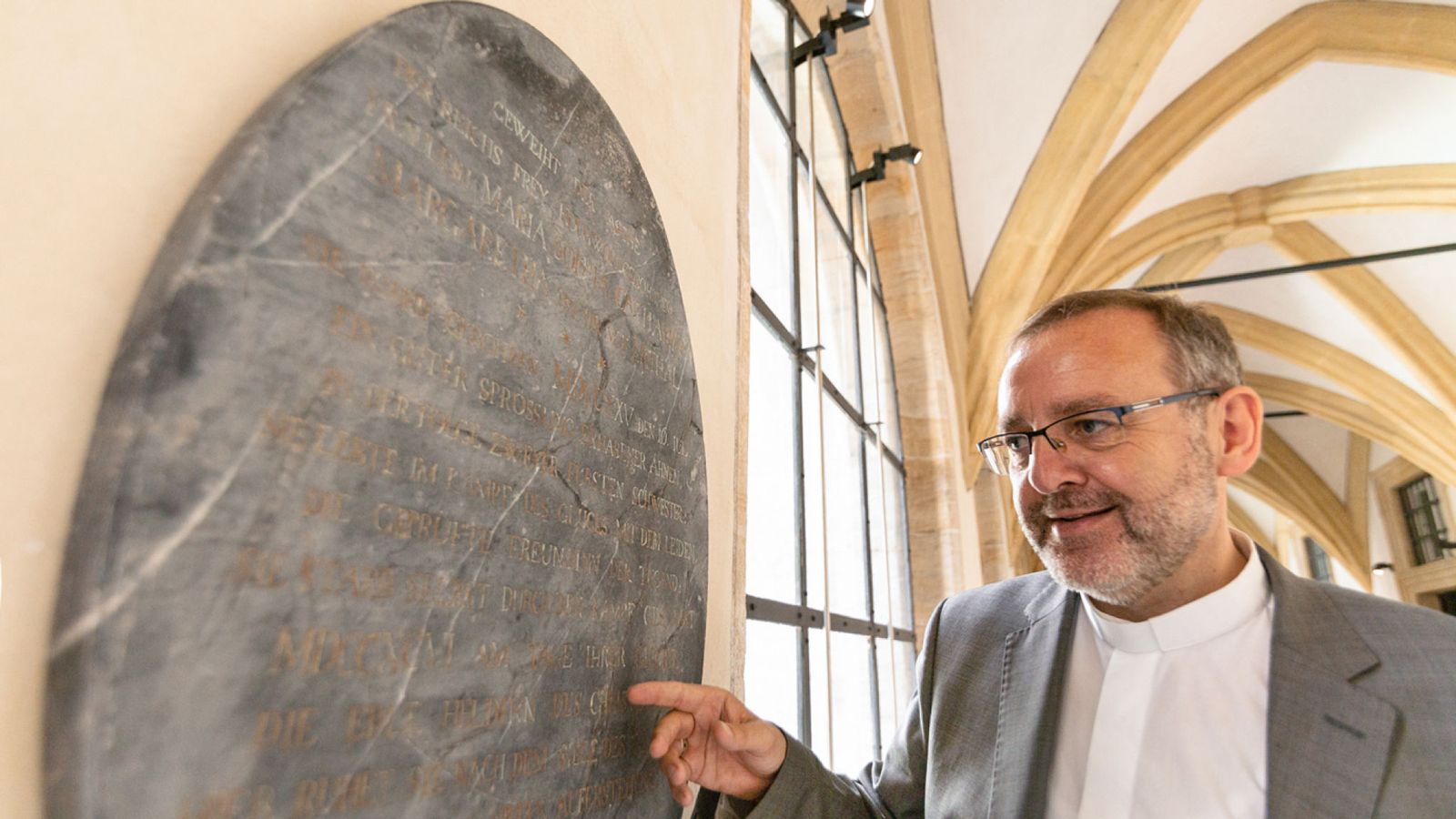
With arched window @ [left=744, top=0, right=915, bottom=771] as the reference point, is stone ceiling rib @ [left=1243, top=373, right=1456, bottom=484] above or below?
above

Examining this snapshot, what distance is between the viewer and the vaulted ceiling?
223 inches

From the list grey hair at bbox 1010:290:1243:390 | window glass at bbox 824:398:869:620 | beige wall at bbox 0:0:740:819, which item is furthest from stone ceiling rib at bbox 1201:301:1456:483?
beige wall at bbox 0:0:740:819

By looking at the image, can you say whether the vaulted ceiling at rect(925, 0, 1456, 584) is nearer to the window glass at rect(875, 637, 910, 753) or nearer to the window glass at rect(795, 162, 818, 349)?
the window glass at rect(795, 162, 818, 349)

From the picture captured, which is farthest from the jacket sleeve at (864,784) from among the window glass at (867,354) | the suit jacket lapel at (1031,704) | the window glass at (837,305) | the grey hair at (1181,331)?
the window glass at (867,354)

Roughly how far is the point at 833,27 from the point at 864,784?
107 inches

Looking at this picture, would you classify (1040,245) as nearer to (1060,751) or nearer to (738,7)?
(738,7)

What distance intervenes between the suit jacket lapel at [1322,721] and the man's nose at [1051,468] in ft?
1.27

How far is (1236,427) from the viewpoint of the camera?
1.44 meters

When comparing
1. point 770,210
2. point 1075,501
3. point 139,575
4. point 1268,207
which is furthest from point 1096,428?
point 1268,207

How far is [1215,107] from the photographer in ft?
22.6

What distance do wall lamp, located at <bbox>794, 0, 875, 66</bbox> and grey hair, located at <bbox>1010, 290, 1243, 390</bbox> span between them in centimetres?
207

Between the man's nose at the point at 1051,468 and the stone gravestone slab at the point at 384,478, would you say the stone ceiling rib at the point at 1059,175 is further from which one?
the stone gravestone slab at the point at 384,478

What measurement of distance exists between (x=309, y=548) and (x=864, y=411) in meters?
3.82

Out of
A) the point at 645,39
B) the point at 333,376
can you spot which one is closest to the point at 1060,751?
the point at 333,376
